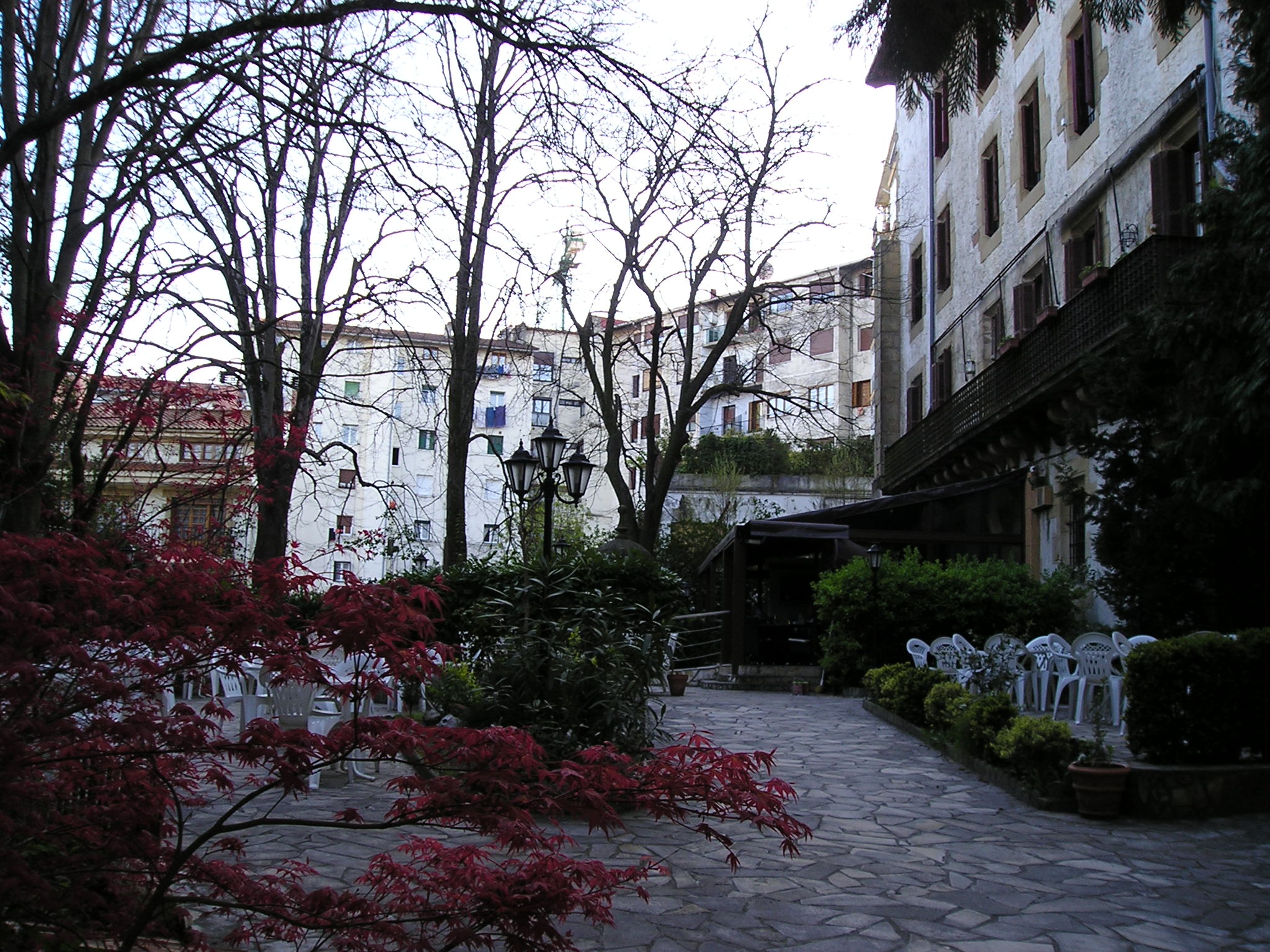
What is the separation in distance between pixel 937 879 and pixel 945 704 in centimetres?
507

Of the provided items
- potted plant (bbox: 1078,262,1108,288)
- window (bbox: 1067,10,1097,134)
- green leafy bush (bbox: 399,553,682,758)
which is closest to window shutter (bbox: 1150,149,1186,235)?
potted plant (bbox: 1078,262,1108,288)

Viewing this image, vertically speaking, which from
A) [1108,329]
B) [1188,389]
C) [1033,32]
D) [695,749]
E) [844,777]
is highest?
[1033,32]

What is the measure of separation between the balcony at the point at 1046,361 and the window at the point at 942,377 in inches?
31.8

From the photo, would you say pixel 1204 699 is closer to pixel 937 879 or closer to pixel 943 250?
pixel 937 879

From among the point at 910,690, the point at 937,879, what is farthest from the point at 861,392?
the point at 937,879

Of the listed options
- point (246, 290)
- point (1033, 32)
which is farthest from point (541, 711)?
point (1033, 32)

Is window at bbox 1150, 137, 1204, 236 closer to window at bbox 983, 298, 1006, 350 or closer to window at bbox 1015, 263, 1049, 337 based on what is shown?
window at bbox 1015, 263, 1049, 337

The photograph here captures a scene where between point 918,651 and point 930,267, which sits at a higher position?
point 930,267

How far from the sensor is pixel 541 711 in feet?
27.9

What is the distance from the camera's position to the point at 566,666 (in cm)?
862

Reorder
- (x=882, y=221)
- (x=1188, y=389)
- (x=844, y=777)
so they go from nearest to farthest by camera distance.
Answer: (x=844, y=777) < (x=1188, y=389) < (x=882, y=221)

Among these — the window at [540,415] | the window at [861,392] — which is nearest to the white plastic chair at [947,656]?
the window at [540,415]

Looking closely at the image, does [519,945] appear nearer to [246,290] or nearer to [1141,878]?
[1141,878]

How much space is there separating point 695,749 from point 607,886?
2.36 feet
